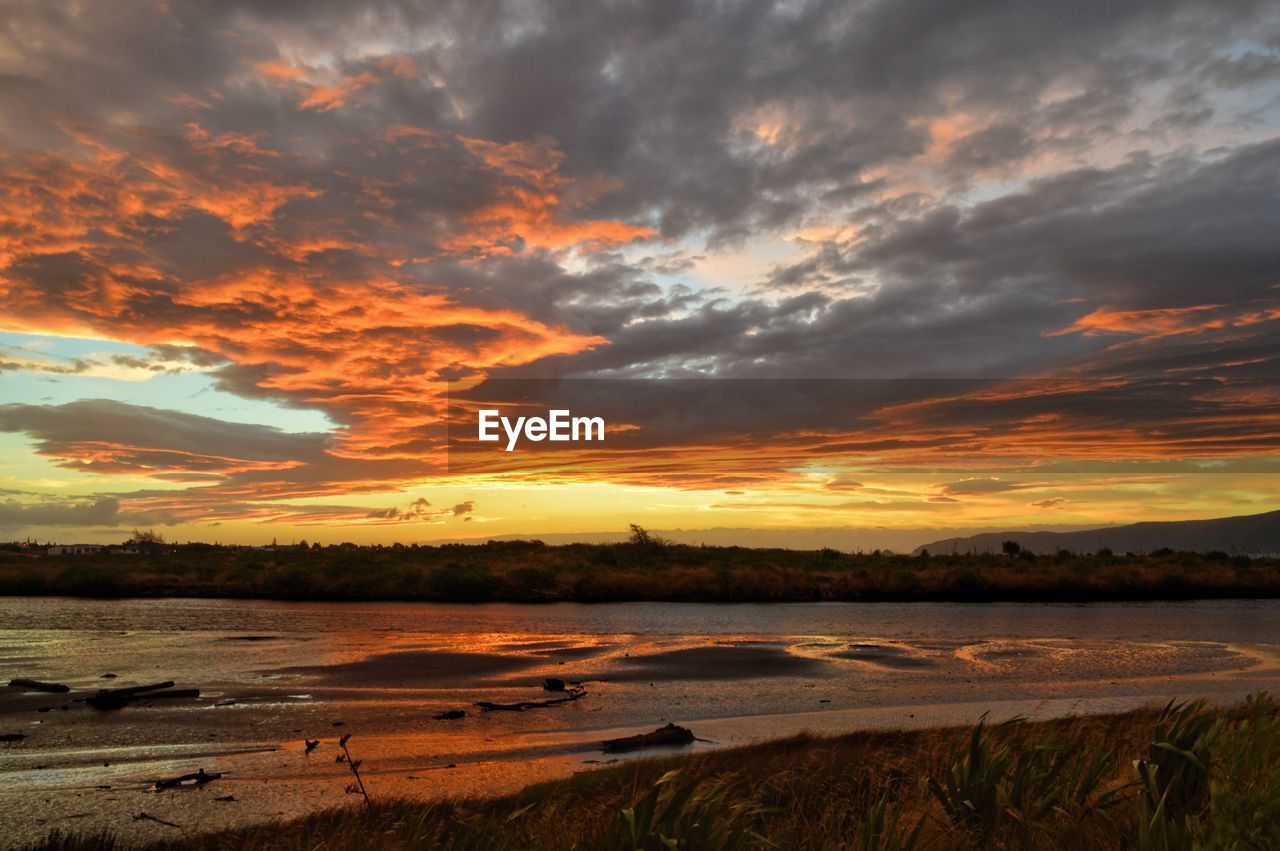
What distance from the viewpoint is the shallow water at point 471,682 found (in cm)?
1555

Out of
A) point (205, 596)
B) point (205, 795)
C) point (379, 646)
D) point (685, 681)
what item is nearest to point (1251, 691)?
point (685, 681)

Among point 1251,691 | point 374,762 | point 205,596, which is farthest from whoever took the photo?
point 205,596

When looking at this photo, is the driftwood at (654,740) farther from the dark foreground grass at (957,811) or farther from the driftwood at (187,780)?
the driftwood at (187,780)

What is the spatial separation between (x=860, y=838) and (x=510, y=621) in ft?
143

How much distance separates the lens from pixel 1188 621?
49.9 m

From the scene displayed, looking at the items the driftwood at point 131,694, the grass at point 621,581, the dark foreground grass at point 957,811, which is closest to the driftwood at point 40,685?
the driftwood at point 131,694

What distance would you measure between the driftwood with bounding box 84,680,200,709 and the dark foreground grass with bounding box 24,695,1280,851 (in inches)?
459

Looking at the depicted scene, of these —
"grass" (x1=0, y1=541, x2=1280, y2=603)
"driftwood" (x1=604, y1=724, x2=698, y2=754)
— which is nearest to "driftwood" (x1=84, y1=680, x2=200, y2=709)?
"driftwood" (x1=604, y1=724, x2=698, y2=754)

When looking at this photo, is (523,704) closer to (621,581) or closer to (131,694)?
(131,694)

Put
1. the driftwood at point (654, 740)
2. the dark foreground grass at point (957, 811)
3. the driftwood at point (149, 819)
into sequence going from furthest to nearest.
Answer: the driftwood at point (654, 740) < the driftwood at point (149, 819) < the dark foreground grass at point (957, 811)

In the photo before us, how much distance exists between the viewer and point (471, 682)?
27000 millimetres

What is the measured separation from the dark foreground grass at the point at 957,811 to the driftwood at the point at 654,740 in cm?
Result: 503

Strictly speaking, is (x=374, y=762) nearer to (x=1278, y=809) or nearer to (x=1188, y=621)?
(x=1278, y=809)

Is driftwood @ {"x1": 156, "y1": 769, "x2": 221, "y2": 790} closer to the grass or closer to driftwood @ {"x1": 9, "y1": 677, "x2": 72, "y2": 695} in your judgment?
driftwood @ {"x1": 9, "y1": 677, "x2": 72, "y2": 695}
